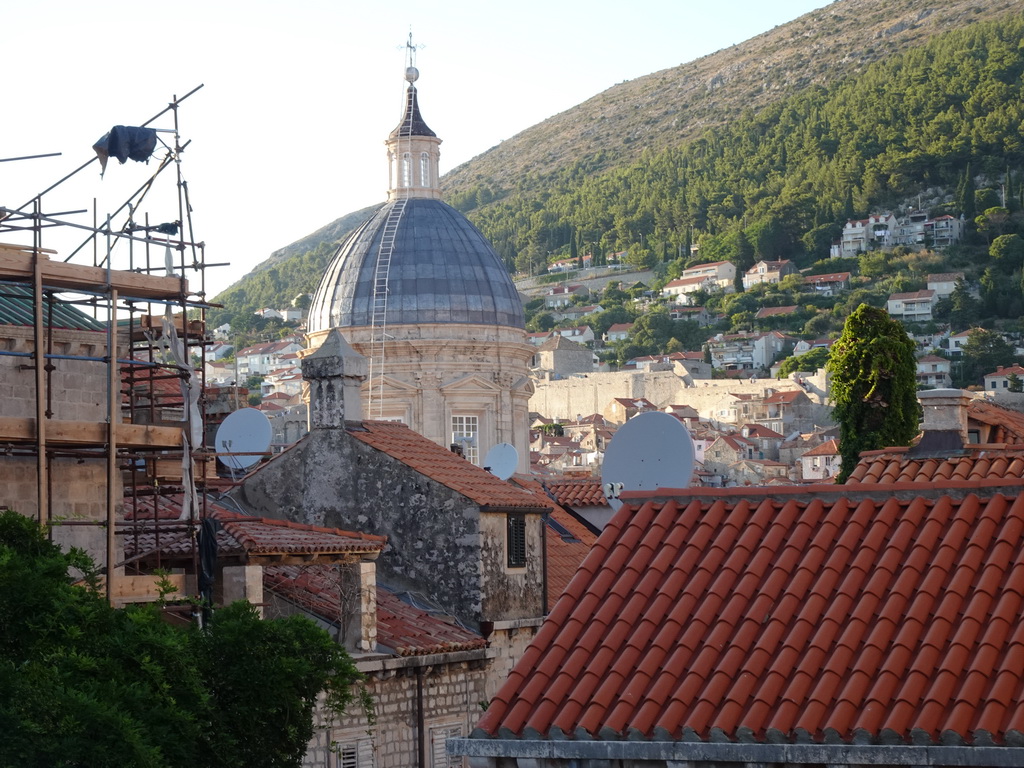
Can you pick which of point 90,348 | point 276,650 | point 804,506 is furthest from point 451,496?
point 804,506

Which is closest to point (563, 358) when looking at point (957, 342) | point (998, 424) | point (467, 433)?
point (957, 342)

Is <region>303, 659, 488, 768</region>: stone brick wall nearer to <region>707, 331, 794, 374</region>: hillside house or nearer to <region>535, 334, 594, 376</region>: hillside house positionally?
<region>535, 334, 594, 376</region>: hillside house

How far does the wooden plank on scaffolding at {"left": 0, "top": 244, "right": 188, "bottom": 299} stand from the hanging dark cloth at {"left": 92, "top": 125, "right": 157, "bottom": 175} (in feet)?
4.69

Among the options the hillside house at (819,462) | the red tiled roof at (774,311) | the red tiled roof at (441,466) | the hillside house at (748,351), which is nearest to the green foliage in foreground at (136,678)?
the red tiled roof at (441,466)

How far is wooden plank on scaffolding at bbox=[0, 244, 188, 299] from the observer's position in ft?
51.2

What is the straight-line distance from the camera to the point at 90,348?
18.1 meters

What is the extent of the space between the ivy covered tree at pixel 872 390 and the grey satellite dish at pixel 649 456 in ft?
33.0

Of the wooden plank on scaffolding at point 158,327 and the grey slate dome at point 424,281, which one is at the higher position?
the grey slate dome at point 424,281

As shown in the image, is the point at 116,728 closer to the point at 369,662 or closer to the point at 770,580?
the point at 770,580

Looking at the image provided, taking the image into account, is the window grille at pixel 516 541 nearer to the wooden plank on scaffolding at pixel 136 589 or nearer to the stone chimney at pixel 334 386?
the stone chimney at pixel 334 386

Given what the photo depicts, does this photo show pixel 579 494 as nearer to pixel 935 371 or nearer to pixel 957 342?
pixel 935 371

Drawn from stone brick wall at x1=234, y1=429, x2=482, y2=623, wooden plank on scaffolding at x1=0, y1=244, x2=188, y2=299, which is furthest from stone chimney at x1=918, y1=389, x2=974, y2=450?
wooden plank on scaffolding at x1=0, y1=244, x2=188, y2=299

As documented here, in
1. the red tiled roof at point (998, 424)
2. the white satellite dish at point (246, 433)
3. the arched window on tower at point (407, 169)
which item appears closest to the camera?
the white satellite dish at point (246, 433)

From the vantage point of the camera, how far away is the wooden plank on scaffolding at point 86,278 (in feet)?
51.2
